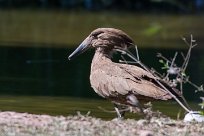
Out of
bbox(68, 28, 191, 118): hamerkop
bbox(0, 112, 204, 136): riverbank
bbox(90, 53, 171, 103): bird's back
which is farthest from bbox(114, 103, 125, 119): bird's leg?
bbox(0, 112, 204, 136): riverbank

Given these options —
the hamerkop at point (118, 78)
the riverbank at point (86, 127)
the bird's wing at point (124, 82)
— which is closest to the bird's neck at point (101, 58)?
the hamerkop at point (118, 78)

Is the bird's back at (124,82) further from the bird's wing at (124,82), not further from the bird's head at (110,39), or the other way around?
the bird's head at (110,39)

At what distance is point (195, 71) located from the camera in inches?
566

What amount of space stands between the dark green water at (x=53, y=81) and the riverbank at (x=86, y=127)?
1671mm

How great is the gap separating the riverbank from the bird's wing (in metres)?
0.23

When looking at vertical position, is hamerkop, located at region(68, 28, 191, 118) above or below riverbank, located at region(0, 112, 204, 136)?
above

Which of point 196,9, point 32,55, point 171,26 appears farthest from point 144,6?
point 32,55

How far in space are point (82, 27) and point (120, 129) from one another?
1584 centimetres

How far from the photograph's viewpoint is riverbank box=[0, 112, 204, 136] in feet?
21.4

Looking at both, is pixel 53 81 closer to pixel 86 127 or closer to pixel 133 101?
pixel 133 101

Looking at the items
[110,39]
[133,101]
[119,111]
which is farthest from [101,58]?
[133,101]

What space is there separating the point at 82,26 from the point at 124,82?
1538cm

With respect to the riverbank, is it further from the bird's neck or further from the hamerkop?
the bird's neck

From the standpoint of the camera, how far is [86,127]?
671cm
